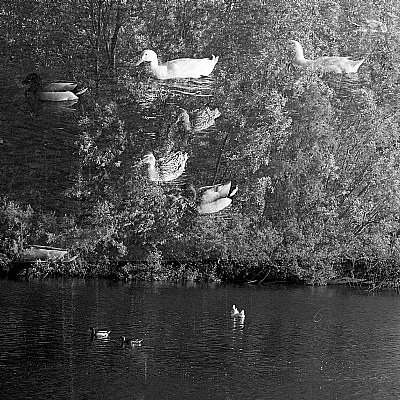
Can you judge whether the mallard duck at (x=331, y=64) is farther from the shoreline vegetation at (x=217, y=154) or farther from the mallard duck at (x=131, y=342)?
the mallard duck at (x=131, y=342)

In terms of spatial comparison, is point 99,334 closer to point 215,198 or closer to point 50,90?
point 215,198

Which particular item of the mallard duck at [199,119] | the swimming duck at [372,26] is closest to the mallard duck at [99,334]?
the mallard duck at [199,119]

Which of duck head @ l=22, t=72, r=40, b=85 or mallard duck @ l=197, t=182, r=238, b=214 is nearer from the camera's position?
mallard duck @ l=197, t=182, r=238, b=214

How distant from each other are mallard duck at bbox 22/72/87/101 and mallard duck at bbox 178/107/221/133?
2.87m

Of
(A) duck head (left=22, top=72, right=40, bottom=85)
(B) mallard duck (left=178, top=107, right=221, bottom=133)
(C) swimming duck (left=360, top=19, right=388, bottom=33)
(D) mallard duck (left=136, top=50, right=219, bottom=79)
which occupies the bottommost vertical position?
(B) mallard duck (left=178, top=107, right=221, bottom=133)

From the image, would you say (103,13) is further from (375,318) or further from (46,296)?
(375,318)

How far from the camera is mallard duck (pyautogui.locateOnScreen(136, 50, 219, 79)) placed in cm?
2519

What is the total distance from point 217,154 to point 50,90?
4.97 meters

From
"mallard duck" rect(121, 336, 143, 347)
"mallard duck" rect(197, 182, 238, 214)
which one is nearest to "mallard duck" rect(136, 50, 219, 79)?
"mallard duck" rect(197, 182, 238, 214)

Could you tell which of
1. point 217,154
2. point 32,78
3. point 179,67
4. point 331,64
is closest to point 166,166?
point 217,154

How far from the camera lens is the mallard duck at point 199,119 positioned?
25641 millimetres

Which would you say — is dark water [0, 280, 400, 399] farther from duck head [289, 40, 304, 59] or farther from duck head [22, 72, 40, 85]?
duck head [289, 40, 304, 59]

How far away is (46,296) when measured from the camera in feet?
67.9

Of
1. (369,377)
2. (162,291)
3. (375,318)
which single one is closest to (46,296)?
(162,291)
